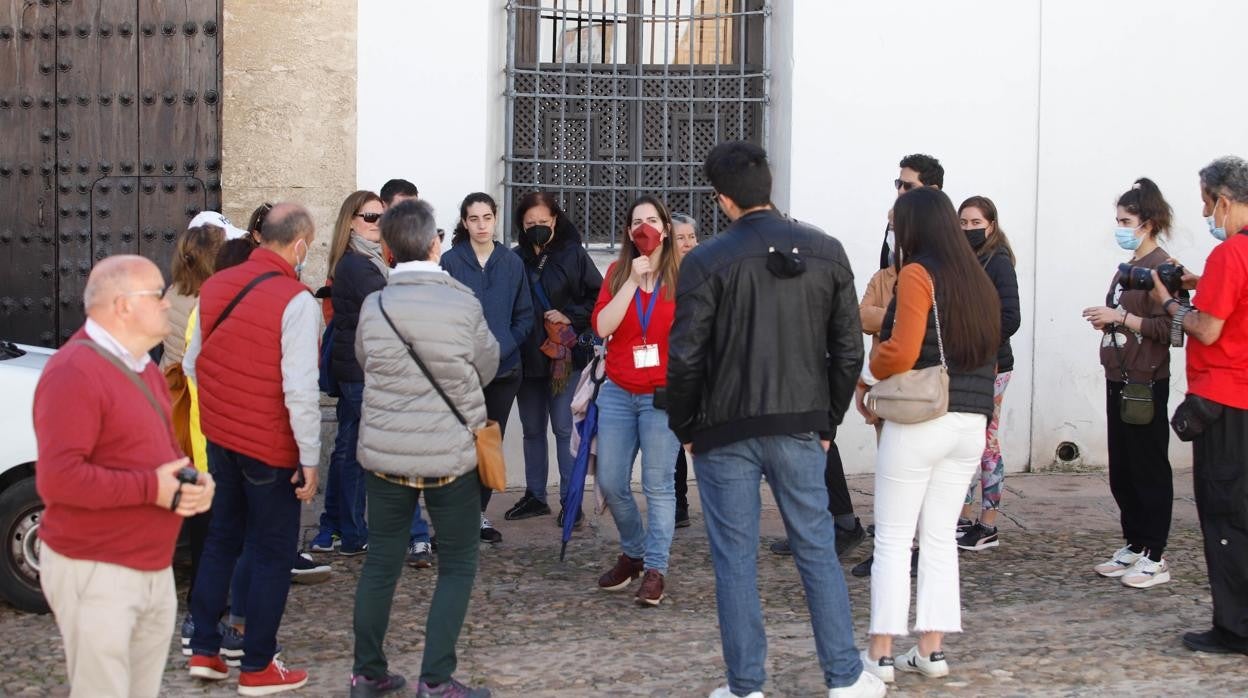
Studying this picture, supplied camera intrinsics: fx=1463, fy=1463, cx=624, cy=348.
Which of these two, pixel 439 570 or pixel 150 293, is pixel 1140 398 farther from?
pixel 150 293

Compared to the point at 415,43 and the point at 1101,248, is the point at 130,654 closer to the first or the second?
the point at 415,43

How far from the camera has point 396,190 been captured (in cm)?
707

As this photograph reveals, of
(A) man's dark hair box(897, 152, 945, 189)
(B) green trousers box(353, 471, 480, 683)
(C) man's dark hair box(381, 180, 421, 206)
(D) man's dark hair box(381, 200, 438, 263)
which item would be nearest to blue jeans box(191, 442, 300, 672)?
(B) green trousers box(353, 471, 480, 683)

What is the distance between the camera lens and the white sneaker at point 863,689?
4.58 metres

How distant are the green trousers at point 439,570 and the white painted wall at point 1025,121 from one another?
3802 millimetres

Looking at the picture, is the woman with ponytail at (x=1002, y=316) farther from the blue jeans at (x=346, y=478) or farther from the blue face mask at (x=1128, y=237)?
the blue jeans at (x=346, y=478)

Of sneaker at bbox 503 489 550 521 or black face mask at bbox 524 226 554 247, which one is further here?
sneaker at bbox 503 489 550 521

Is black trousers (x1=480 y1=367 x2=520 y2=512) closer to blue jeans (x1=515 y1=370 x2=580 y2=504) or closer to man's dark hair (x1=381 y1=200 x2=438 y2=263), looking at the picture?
blue jeans (x1=515 y1=370 x2=580 y2=504)

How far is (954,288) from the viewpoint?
4840mm

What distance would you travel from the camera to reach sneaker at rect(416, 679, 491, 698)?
4.70m

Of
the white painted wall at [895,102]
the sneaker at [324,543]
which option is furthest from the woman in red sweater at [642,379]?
the white painted wall at [895,102]

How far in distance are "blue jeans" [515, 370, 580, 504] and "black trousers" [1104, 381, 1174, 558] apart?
272cm

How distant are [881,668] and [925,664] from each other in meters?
0.17

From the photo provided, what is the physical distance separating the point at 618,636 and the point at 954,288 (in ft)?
6.13
